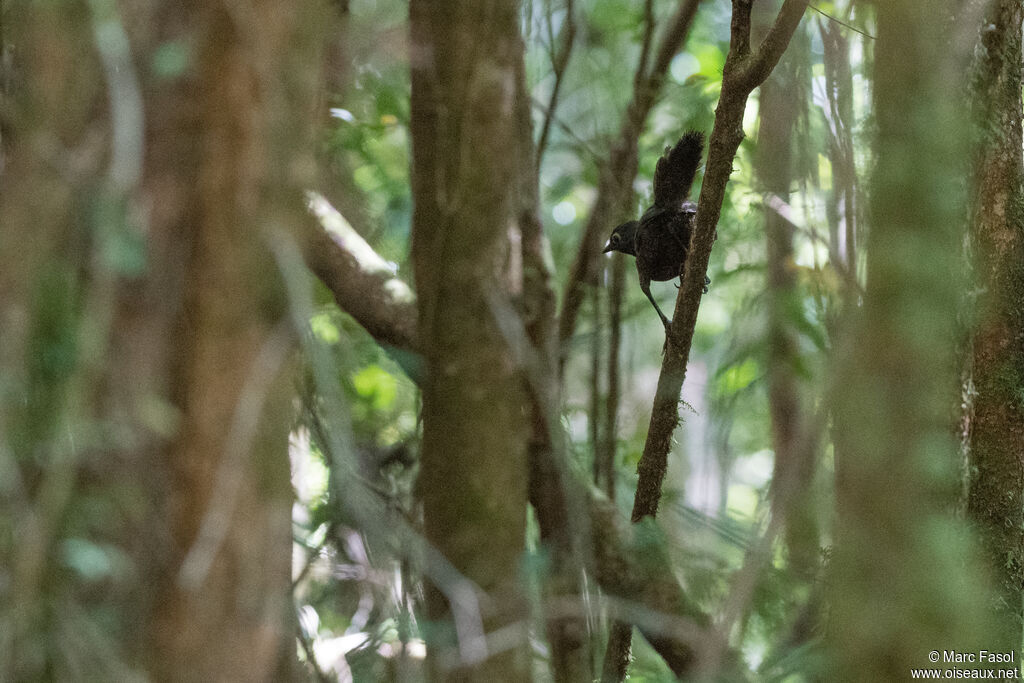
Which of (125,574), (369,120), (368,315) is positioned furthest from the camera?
(369,120)

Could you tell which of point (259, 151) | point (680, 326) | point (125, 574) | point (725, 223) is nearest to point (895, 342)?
point (259, 151)

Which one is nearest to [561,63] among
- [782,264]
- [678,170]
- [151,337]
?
[678,170]

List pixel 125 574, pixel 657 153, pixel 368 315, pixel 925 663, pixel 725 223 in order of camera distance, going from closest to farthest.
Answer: pixel 925 663 → pixel 125 574 → pixel 368 315 → pixel 725 223 → pixel 657 153

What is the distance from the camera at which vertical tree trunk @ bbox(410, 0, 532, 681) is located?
1535mm

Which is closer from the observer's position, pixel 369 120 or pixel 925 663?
pixel 925 663

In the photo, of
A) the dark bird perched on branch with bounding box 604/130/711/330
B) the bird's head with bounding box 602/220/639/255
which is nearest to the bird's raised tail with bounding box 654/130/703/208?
the dark bird perched on branch with bounding box 604/130/711/330

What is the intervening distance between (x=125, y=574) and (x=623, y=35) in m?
2.68

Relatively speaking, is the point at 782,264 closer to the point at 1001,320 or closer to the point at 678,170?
the point at 678,170

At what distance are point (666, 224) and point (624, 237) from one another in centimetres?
19

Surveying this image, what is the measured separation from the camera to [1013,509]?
1.80 metres

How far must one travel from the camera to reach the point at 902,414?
0.72 metres

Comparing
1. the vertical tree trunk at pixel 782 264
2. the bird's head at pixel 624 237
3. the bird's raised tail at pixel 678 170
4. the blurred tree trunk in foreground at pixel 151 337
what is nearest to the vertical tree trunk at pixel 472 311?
the blurred tree trunk in foreground at pixel 151 337

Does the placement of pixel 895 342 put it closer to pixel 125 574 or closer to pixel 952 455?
pixel 952 455

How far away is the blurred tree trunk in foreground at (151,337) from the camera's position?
4.37 feet
